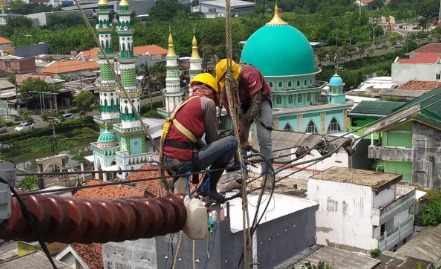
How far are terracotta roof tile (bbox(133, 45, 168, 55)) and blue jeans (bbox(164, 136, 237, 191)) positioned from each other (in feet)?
119

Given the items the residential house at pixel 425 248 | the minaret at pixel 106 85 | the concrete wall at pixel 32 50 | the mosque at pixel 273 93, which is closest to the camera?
the residential house at pixel 425 248

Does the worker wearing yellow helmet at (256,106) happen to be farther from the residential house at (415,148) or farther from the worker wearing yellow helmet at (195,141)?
the residential house at (415,148)

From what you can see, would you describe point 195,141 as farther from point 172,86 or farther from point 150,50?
point 150,50

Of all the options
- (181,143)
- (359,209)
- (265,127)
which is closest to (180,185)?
(181,143)

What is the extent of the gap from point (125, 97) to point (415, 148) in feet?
26.3

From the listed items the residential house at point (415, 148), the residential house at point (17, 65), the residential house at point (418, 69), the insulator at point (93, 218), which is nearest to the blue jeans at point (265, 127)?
the insulator at point (93, 218)

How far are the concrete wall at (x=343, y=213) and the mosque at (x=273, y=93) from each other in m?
7.69

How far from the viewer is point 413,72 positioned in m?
27.8

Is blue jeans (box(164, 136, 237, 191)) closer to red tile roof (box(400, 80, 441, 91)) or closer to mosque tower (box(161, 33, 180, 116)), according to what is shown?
mosque tower (box(161, 33, 180, 116))

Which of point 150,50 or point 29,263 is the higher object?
point 150,50

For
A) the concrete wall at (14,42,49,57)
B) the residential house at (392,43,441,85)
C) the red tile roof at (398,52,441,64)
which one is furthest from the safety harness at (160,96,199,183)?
the concrete wall at (14,42,49,57)

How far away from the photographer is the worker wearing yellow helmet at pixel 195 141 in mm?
4141

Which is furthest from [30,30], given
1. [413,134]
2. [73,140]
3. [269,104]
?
[269,104]

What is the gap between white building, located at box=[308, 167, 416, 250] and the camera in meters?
11.5
